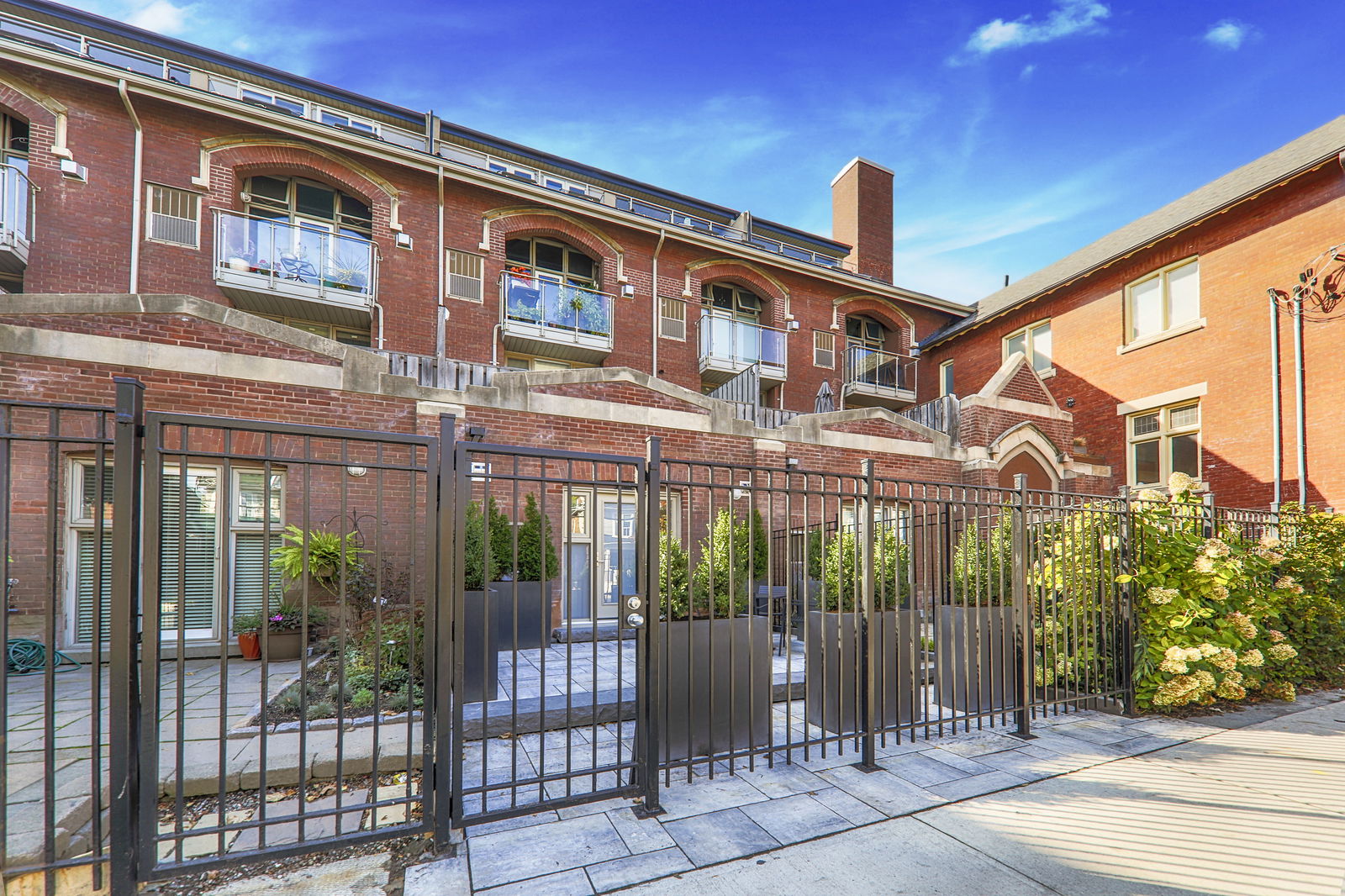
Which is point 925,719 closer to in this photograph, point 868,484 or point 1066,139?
point 868,484

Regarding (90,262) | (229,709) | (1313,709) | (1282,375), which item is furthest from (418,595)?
(1282,375)

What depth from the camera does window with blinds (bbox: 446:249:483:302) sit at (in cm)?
1269

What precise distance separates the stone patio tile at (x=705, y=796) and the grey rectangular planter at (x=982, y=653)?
1.95 metres

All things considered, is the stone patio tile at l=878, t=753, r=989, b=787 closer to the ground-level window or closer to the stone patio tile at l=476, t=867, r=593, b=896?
the stone patio tile at l=476, t=867, r=593, b=896

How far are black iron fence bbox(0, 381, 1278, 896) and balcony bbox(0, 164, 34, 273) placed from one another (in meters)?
4.89

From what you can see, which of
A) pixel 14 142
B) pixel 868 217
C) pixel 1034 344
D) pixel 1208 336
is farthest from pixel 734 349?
pixel 14 142

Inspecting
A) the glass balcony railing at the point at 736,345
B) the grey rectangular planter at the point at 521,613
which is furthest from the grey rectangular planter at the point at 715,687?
the glass balcony railing at the point at 736,345

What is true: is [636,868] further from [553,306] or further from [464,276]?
[464,276]

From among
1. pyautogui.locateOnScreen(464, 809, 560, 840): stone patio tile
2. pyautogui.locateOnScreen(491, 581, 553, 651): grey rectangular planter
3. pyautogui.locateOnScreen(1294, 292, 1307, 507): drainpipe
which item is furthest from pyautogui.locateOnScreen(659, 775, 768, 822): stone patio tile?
pyautogui.locateOnScreen(1294, 292, 1307, 507): drainpipe

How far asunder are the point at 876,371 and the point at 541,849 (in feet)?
53.4

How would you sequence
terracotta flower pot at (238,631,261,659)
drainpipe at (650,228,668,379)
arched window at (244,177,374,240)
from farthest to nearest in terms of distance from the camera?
1. drainpipe at (650,228,668,379)
2. arched window at (244,177,374,240)
3. terracotta flower pot at (238,631,261,659)

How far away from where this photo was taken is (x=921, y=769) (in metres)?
4.12

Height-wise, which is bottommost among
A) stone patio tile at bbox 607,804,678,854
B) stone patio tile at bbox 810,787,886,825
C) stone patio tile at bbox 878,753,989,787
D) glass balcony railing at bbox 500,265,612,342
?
stone patio tile at bbox 878,753,989,787

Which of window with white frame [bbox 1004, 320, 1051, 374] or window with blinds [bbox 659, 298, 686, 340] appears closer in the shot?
window with blinds [bbox 659, 298, 686, 340]
